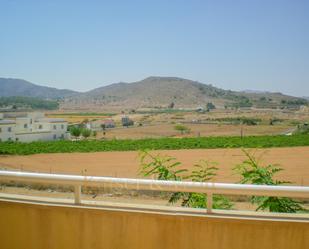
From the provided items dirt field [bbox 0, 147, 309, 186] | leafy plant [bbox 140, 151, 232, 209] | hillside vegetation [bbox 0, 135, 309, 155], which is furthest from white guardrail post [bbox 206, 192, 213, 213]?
hillside vegetation [bbox 0, 135, 309, 155]

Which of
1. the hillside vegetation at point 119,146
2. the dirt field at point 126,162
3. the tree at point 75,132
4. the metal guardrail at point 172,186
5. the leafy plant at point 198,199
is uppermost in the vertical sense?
the metal guardrail at point 172,186

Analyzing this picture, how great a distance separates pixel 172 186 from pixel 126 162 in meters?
37.1

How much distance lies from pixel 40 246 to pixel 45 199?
0.43 metres

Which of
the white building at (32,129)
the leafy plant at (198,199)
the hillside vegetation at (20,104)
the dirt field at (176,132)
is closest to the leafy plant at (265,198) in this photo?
the leafy plant at (198,199)

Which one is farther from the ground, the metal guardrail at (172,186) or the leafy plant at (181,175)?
the metal guardrail at (172,186)

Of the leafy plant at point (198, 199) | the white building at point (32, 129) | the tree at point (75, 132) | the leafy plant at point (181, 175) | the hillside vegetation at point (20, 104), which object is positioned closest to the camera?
the leafy plant at point (198, 199)

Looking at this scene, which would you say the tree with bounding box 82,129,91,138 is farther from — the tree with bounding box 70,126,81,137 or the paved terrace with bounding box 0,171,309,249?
the paved terrace with bounding box 0,171,309,249

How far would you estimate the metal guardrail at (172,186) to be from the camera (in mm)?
2791

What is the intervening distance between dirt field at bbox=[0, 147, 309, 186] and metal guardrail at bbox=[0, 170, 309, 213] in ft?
86.7

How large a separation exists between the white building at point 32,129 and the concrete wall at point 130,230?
5754 cm

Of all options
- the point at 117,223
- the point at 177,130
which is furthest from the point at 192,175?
the point at 177,130

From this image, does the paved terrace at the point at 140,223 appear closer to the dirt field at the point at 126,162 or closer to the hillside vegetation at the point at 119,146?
the dirt field at the point at 126,162

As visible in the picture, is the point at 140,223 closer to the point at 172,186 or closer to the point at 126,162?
the point at 172,186

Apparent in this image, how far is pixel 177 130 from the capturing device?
9300 cm
